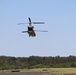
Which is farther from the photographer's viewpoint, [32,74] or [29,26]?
[32,74]

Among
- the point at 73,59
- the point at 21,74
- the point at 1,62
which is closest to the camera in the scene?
the point at 21,74

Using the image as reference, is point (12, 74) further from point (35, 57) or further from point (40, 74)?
point (35, 57)

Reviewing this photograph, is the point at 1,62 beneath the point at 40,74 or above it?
above

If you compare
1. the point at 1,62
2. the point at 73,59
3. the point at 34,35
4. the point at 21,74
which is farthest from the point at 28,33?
the point at 73,59

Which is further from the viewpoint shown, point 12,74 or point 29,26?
point 12,74

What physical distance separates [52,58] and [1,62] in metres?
32.1

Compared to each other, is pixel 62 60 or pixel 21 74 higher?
pixel 62 60

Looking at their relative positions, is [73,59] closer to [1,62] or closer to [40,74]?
[1,62]

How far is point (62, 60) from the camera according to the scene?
172 metres

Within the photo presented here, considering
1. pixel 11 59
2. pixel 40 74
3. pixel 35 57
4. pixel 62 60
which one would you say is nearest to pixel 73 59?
pixel 62 60

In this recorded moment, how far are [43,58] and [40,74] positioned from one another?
117 m

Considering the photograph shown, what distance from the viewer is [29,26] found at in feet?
166

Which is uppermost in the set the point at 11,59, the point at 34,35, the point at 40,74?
the point at 11,59

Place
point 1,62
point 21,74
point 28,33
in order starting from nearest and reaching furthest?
1. point 28,33
2. point 21,74
3. point 1,62
